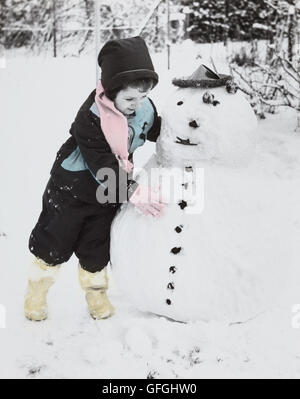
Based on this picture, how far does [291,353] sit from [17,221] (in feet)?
8.92

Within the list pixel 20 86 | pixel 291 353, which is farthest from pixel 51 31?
pixel 291 353

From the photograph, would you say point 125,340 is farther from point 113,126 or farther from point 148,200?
point 113,126

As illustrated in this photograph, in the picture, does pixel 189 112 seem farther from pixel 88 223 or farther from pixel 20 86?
pixel 20 86

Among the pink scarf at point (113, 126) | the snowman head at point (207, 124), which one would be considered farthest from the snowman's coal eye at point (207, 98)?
the pink scarf at point (113, 126)

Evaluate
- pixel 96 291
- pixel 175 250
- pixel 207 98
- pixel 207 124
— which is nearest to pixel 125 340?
pixel 96 291

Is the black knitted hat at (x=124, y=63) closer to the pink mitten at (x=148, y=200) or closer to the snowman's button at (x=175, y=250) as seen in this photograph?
the pink mitten at (x=148, y=200)

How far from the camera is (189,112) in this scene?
7.63 ft

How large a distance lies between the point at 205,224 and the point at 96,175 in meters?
0.54

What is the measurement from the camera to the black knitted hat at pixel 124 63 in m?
2.25

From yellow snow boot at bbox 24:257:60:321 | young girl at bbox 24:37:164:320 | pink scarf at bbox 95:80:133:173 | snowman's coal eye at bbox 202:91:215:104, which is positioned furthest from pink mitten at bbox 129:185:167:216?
yellow snow boot at bbox 24:257:60:321

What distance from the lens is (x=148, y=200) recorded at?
91.9 inches

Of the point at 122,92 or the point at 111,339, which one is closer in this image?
the point at 122,92

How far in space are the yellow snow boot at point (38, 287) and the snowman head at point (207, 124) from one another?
0.87 m

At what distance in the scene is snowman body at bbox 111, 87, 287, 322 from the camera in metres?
2.33
